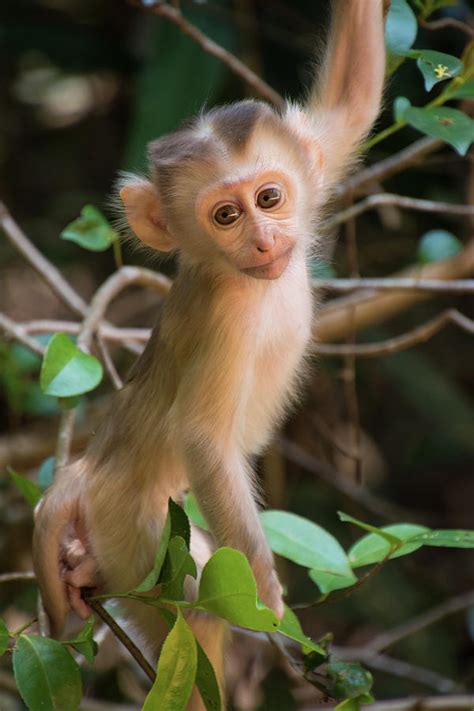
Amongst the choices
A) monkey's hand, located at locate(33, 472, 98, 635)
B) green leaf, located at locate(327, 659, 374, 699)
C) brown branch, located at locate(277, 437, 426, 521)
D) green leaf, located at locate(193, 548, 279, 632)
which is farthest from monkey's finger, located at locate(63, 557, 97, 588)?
brown branch, located at locate(277, 437, 426, 521)

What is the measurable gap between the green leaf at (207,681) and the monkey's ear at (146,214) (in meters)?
1.31

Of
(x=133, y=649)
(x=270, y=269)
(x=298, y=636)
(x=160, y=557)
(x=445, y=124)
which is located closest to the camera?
(x=160, y=557)

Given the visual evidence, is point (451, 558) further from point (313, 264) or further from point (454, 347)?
point (313, 264)

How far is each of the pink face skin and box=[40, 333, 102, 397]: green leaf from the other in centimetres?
55

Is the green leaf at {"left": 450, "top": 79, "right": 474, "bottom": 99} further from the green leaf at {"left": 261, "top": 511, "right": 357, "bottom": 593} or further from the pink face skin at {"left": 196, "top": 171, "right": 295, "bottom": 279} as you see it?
the green leaf at {"left": 261, "top": 511, "right": 357, "bottom": 593}

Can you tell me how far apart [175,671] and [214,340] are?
1.13 meters

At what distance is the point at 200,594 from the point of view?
2.45 metres

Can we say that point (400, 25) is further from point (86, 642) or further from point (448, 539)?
point (86, 642)

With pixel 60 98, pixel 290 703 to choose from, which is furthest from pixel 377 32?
pixel 60 98

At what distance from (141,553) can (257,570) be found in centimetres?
44

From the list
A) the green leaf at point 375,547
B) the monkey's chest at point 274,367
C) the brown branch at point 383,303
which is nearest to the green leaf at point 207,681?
the green leaf at point 375,547

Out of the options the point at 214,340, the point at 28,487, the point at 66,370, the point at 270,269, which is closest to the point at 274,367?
the point at 214,340

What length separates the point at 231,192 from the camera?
328 cm

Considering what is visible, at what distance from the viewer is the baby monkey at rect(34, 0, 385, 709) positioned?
3207 millimetres
